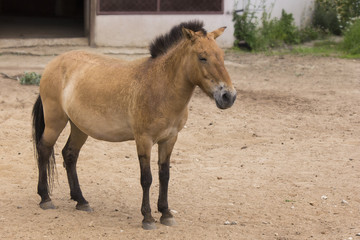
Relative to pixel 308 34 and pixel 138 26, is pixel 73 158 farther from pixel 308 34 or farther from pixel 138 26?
pixel 308 34

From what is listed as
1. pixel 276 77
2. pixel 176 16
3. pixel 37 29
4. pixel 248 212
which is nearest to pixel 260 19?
pixel 176 16

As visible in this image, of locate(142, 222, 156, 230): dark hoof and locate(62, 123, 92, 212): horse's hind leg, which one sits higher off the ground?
locate(62, 123, 92, 212): horse's hind leg

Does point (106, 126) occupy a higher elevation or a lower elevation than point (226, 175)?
higher

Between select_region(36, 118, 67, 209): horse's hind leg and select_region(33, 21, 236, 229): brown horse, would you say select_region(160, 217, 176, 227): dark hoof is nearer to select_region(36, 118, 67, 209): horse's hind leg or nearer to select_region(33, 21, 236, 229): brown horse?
select_region(33, 21, 236, 229): brown horse

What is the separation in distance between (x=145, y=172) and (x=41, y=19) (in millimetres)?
13887

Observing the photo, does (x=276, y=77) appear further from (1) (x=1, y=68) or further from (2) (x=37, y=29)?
(2) (x=37, y=29)

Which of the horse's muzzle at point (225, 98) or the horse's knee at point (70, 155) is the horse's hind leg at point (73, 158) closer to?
the horse's knee at point (70, 155)

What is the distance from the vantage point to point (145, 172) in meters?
5.31

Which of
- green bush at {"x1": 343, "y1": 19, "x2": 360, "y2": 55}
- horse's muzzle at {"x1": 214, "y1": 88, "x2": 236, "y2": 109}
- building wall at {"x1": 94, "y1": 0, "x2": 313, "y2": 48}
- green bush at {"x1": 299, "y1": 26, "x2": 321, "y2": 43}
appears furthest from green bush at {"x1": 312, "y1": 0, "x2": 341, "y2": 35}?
horse's muzzle at {"x1": 214, "y1": 88, "x2": 236, "y2": 109}

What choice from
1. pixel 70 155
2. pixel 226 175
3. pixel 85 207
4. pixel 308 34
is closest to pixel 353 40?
pixel 308 34

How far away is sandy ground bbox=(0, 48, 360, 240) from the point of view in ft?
17.9

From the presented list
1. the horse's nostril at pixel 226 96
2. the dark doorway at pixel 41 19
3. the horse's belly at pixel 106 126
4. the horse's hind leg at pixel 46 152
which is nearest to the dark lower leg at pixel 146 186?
the horse's belly at pixel 106 126

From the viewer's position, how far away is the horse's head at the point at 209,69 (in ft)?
15.7

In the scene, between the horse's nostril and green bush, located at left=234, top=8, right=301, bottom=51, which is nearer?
the horse's nostril
